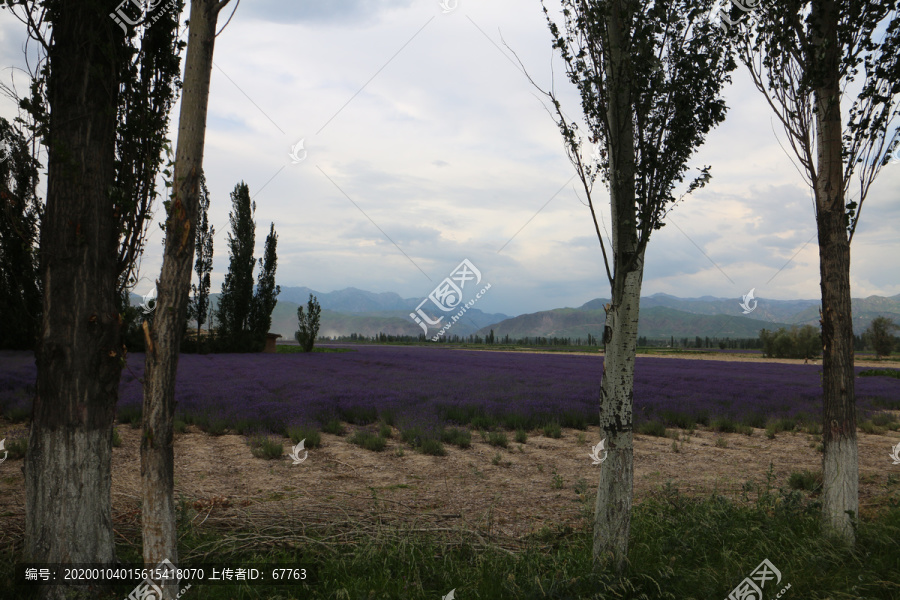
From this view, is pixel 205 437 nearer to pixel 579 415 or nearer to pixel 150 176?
pixel 150 176

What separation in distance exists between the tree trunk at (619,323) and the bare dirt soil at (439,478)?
1199 mm

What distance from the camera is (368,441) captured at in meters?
9.48

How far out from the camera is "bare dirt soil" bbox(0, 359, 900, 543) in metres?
5.14

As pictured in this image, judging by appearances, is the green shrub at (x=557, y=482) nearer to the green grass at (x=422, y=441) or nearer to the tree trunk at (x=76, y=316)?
the green grass at (x=422, y=441)

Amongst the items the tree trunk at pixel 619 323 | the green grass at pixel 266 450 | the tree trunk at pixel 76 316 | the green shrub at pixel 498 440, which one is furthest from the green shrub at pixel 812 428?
the tree trunk at pixel 76 316

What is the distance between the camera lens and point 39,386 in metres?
3.68

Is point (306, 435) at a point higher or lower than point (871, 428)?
lower

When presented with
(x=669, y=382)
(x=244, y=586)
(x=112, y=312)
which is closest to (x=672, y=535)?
(x=244, y=586)

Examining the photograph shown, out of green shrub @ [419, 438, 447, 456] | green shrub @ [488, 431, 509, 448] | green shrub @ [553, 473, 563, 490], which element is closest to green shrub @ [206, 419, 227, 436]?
green shrub @ [419, 438, 447, 456]

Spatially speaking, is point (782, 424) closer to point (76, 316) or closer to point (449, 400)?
point (449, 400)

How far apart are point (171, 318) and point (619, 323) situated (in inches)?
127

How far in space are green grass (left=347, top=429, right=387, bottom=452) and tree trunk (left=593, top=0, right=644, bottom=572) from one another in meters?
6.07

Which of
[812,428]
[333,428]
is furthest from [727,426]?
[333,428]

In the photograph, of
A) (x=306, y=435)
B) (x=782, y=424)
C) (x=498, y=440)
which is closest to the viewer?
(x=306, y=435)
